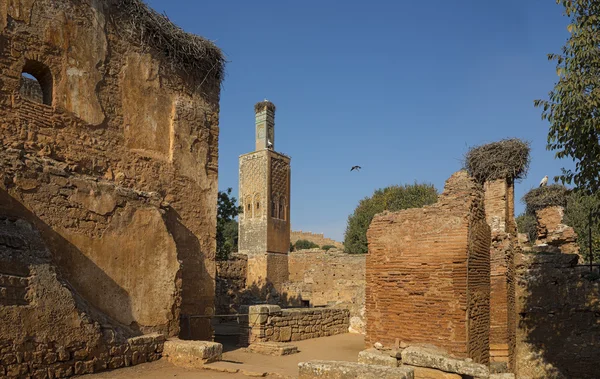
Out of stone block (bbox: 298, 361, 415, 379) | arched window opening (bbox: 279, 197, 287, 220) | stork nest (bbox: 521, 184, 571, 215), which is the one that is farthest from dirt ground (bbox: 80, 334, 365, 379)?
arched window opening (bbox: 279, 197, 287, 220)

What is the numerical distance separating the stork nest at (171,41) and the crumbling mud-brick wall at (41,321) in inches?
191

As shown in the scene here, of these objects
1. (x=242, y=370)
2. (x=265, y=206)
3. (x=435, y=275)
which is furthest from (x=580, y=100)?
(x=265, y=206)

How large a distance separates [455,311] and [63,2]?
802 cm

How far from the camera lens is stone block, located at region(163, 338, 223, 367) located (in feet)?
22.8

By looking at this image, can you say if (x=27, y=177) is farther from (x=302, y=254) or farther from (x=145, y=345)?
(x=302, y=254)

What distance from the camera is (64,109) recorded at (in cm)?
806

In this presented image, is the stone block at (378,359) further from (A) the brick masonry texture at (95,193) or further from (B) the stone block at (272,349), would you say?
(B) the stone block at (272,349)

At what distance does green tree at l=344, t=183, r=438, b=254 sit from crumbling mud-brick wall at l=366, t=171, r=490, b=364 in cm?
2860

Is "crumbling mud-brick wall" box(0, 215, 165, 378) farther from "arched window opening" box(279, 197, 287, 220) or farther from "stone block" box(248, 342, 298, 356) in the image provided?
"arched window opening" box(279, 197, 287, 220)

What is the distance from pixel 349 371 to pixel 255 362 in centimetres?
432

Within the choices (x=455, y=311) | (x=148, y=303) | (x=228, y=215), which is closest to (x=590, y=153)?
(x=455, y=311)

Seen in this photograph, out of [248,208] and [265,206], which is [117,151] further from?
[248,208]

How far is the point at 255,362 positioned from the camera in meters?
9.27

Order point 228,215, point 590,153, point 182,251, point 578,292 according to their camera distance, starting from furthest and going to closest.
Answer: point 228,215, point 578,292, point 182,251, point 590,153
